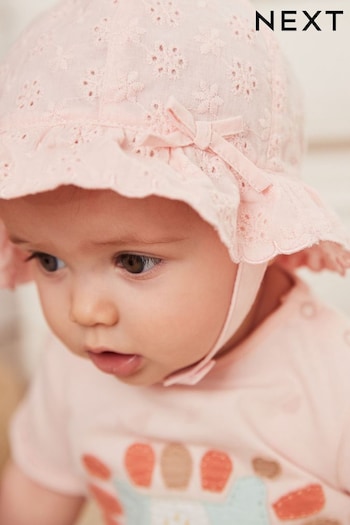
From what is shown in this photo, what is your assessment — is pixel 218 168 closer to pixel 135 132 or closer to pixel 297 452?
pixel 135 132

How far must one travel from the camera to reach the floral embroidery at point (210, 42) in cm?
78

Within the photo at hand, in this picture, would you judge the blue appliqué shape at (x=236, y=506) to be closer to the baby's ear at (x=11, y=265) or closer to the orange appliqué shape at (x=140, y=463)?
the orange appliqué shape at (x=140, y=463)

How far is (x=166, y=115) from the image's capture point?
0.75m

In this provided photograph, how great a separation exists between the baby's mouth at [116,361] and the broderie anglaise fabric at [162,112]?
0.18 m

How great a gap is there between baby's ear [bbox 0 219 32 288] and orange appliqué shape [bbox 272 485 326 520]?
42cm

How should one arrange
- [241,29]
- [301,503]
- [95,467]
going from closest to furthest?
1. [241,29]
2. [301,503]
3. [95,467]

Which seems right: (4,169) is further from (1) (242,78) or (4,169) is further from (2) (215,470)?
(2) (215,470)

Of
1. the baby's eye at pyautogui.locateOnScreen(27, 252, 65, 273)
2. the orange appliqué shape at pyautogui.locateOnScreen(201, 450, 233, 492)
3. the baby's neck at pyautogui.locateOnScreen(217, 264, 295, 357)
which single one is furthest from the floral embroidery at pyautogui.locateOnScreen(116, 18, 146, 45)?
the orange appliqué shape at pyautogui.locateOnScreen(201, 450, 233, 492)

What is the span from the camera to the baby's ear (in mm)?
974

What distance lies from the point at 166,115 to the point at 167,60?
0.05 metres

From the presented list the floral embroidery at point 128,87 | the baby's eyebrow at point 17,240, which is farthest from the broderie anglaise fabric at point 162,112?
the baby's eyebrow at point 17,240

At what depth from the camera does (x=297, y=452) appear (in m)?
0.92

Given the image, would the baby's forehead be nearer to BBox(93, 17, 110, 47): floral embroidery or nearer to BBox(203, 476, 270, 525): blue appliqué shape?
BBox(93, 17, 110, 47): floral embroidery

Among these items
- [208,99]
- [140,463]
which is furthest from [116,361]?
[208,99]
